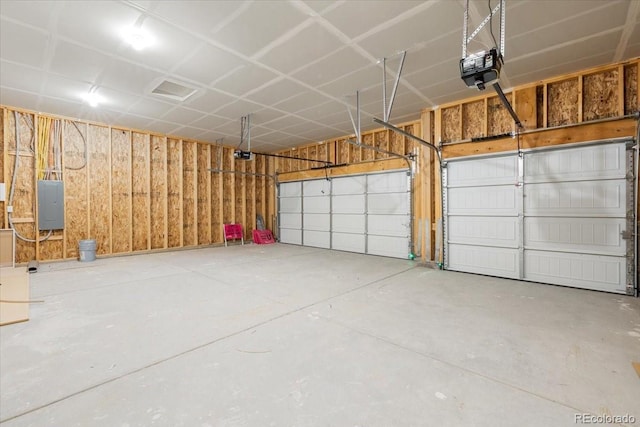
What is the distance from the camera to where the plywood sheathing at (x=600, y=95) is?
4254mm

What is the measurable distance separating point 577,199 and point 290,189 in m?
7.69

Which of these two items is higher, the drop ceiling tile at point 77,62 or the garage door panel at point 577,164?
the drop ceiling tile at point 77,62

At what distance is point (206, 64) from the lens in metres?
4.11

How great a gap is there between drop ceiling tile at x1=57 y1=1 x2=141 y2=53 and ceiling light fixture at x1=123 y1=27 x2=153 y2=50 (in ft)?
0.20

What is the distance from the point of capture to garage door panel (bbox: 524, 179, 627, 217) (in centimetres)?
417

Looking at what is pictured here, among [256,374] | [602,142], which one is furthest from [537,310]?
[256,374]

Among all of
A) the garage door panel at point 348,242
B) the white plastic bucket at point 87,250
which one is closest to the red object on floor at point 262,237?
the garage door panel at point 348,242

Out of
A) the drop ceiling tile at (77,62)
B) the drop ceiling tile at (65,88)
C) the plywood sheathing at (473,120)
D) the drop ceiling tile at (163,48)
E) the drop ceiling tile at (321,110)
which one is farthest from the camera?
the drop ceiling tile at (321,110)

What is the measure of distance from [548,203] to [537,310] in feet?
7.17

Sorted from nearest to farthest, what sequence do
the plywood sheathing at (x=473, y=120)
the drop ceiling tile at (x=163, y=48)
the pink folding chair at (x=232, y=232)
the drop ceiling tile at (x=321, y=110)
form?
the drop ceiling tile at (x=163, y=48) < the plywood sheathing at (x=473, y=120) < the drop ceiling tile at (x=321, y=110) < the pink folding chair at (x=232, y=232)

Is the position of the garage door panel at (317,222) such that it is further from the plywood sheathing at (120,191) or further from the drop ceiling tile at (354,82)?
the plywood sheathing at (120,191)

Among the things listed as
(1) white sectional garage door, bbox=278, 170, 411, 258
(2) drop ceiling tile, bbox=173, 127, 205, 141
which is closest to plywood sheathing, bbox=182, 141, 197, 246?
(2) drop ceiling tile, bbox=173, 127, 205, 141

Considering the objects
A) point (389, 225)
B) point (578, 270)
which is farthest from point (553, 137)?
point (389, 225)

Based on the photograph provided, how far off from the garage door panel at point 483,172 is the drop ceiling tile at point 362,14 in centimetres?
344
